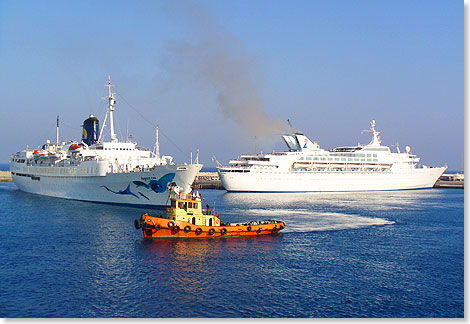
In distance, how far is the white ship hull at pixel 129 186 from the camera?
47.1m

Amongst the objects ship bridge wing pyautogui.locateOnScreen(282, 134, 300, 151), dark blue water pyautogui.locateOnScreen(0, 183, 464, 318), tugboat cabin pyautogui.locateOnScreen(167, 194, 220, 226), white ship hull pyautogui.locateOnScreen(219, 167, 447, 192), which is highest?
ship bridge wing pyautogui.locateOnScreen(282, 134, 300, 151)

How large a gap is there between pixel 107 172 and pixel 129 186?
14.6 ft

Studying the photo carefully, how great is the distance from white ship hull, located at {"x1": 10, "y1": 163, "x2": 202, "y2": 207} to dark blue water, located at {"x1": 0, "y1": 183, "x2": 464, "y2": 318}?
7437 mm

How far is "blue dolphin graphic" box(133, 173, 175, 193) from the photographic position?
46781 mm

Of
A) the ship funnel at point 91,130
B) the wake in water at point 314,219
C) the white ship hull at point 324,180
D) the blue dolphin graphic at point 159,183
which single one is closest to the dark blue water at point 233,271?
the wake in water at point 314,219

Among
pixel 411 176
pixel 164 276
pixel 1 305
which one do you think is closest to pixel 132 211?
pixel 164 276

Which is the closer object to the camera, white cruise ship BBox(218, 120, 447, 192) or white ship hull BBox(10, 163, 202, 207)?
white ship hull BBox(10, 163, 202, 207)

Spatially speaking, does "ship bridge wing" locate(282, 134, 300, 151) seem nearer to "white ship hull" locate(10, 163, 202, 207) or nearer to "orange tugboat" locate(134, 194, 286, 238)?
"white ship hull" locate(10, 163, 202, 207)

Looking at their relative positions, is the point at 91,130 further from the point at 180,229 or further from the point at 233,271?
the point at 233,271

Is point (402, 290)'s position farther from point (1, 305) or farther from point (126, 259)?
point (1, 305)

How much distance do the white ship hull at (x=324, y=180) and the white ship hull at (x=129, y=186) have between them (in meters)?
30.5

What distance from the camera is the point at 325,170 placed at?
85.6m

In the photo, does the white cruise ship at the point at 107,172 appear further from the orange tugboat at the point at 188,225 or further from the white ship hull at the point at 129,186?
the orange tugboat at the point at 188,225

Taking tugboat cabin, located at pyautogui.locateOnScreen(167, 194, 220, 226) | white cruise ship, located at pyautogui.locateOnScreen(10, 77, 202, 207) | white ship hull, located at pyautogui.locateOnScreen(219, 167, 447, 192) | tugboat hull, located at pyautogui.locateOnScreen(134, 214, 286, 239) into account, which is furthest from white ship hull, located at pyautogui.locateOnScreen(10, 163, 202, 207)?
white ship hull, located at pyautogui.locateOnScreen(219, 167, 447, 192)
